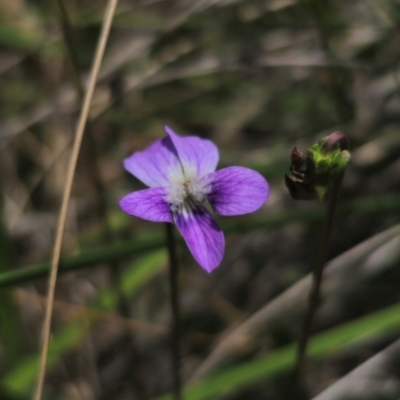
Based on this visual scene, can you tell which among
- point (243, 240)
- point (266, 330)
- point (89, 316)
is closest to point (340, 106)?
point (243, 240)

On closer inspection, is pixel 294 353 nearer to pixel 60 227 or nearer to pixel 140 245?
pixel 140 245

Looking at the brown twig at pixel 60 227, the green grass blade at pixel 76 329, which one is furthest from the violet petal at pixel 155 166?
the green grass blade at pixel 76 329

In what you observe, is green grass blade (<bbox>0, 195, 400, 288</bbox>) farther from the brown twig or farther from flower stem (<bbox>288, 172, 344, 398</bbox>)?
flower stem (<bbox>288, 172, 344, 398</bbox>)

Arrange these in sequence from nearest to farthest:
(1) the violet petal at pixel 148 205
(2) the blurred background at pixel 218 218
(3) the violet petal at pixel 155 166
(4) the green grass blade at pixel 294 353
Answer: (1) the violet petal at pixel 148 205 → (3) the violet petal at pixel 155 166 → (4) the green grass blade at pixel 294 353 → (2) the blurred background at pixel 218 218

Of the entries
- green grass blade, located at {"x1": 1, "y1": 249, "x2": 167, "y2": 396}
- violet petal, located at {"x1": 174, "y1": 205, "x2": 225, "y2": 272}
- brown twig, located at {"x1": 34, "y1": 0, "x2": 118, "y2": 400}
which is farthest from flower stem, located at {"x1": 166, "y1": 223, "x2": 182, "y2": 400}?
green grass blade, located at {"x1": 1, "y1": 249, "x2": 167, "y2": 396}

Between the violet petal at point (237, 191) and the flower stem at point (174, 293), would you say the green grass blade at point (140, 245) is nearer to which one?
the flower stem at point (174, 293)

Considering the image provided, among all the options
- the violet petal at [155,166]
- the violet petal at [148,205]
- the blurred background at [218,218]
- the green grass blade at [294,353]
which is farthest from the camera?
the blurred background at [218,218]

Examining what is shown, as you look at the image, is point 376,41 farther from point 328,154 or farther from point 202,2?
point 328,154

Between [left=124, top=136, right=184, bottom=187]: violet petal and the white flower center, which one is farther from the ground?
[left=124, top=136, right=184, bottom=187]: violet petal

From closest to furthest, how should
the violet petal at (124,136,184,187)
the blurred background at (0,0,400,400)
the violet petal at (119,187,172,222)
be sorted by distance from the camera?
the violet petal at (119,187,172,222) < the violet petal at (124,136,184,187) < the blurred background at (0,0,400,400)
